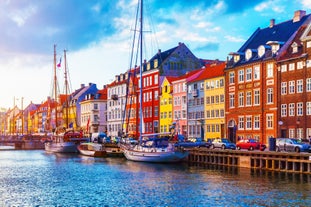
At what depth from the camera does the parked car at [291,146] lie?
57.5 meters

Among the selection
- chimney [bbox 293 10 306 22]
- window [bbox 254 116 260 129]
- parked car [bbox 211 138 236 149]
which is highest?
chimney [bbox 293 10 306 22]

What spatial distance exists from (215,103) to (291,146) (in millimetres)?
36684

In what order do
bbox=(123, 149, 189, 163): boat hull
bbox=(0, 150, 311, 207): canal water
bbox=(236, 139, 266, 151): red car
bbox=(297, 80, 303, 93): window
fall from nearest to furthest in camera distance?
bbox=(0, 150, 311, 207): canal water → bbox=(236, 139, 266, 151): red car → bbox=(123, 149, 189, 163): boat hull → bbox=(297, 80, 303, 93): window

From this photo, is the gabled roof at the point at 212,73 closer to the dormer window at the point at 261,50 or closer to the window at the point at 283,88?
the dormer window at the point at 261,50

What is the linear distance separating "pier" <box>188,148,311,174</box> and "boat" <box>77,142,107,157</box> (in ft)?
71.4

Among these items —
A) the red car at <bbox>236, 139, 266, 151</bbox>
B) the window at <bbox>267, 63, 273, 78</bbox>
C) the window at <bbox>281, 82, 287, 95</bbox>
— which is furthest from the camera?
the window at <bbox>267, 63, 273, 78</bbox>

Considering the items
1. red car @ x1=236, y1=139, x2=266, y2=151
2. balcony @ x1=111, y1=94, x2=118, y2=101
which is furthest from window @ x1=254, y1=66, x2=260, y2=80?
balcony @ x1=111, y1=94, x2=118, y2=101

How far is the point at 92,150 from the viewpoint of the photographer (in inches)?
3595

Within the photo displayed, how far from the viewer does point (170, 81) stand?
4429 inches

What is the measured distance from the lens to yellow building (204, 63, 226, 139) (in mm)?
92938

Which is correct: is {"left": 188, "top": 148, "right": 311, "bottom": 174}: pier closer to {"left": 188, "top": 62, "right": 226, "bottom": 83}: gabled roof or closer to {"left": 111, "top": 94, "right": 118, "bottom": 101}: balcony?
{"left": 188, "top": 62, "right": 226, "bottom": 83}: gabled roof

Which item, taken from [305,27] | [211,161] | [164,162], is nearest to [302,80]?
[305,27]

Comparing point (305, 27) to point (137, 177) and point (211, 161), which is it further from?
point (137, 177)

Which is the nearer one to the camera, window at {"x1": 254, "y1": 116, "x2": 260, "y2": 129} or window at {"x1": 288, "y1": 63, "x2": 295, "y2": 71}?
window at {"x1": 288, "y1": 63, "x2": 295, "y2": 71}
